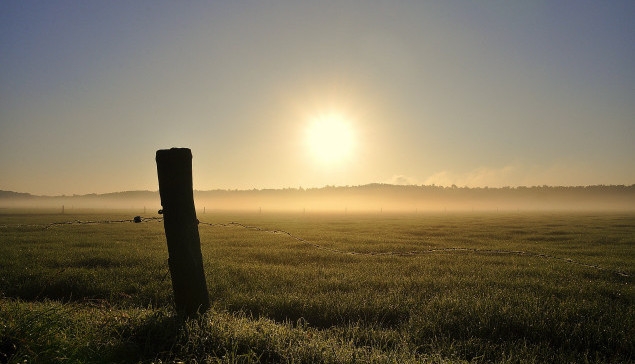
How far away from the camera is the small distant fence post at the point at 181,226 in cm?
472

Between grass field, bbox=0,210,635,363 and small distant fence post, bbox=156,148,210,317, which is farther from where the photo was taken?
small distant fence post, bbox=156,148,210,317

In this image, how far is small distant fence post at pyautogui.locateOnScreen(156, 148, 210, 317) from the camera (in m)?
4.72

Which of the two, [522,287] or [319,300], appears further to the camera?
[522,287]

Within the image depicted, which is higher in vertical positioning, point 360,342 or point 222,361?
point 222,361

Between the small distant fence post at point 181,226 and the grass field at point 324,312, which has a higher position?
the small distant fence post at point 181,226

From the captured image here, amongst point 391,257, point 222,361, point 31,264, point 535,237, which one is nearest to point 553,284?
point 391,257

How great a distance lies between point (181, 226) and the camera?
4.72m

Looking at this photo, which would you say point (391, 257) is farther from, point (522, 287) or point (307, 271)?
point (522, 287)

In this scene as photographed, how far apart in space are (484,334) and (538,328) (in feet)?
3.21

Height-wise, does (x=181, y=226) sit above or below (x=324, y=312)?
above

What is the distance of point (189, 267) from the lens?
4758 millimetres

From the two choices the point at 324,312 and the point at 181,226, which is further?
the point at 324,312

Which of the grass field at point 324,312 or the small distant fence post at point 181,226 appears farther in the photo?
the small distant fence post at point 181,226

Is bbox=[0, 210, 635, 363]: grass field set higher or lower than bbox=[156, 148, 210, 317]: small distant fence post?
lower
